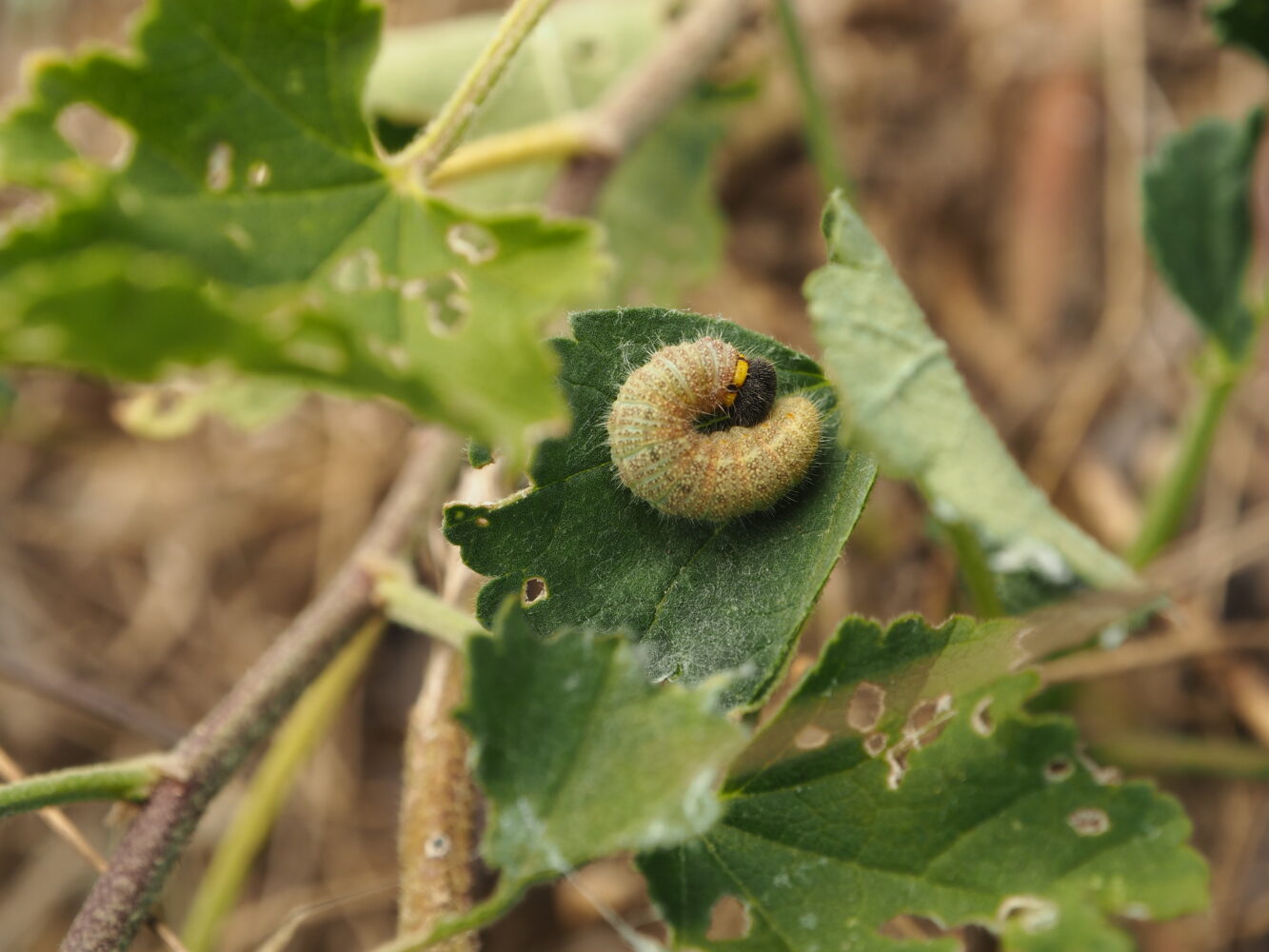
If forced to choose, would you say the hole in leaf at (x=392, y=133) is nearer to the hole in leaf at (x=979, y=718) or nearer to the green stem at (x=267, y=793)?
the green stem at (x=267, y=793)

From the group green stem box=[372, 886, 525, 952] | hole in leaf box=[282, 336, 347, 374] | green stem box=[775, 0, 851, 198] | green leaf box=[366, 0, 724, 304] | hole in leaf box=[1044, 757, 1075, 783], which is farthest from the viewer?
green leaf box=[366, 0, 724, 304]

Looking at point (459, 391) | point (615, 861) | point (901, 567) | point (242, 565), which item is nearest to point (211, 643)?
point (242, 565)

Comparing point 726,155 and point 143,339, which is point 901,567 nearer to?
point 726,155

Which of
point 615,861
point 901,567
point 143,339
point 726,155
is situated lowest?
point 143,339

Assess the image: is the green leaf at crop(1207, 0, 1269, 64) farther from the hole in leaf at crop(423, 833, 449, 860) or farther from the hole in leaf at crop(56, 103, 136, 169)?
the hole in leaf at crop(56, 103, 136, 169)

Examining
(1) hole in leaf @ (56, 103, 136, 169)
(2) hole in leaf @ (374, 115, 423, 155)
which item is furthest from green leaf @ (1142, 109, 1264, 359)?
(1) hole in leaf @ (56, 103, 136, 169)

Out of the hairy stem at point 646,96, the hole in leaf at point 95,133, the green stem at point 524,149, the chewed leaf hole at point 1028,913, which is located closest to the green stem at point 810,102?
the hairy stem at point 646,96

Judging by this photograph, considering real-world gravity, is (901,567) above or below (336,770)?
below
